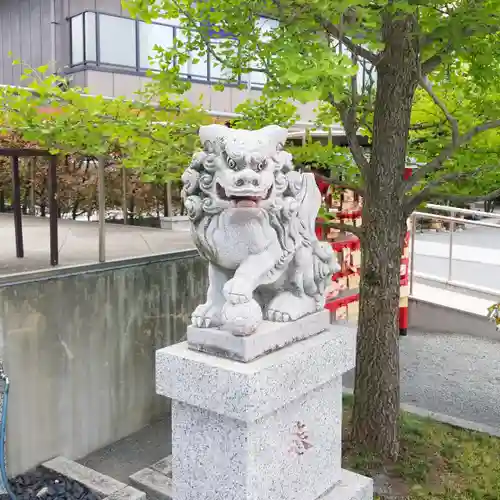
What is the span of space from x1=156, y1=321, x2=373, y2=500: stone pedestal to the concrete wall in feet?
7.05

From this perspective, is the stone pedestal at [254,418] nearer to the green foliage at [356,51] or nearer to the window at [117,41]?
the green foliage at [356,51]

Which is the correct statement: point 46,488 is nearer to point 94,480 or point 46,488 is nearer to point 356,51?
point 94,480

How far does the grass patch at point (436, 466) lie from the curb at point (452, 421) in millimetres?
94

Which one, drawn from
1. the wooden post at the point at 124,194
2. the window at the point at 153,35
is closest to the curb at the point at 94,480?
the wooden post at the point at 124,194

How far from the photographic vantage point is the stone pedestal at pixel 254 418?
123 inches

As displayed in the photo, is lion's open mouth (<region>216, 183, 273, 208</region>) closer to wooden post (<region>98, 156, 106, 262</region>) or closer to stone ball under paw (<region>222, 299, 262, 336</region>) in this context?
stone ball under paw (<region>222, 299, 262, 336</region>)

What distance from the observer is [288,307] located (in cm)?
348

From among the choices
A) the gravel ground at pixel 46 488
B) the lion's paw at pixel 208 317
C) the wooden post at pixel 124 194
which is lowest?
the gravel ground at pixel 46 488

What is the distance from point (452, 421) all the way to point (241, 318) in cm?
372

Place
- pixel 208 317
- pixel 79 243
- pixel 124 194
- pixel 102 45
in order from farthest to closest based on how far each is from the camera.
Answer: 1. pixel 102 45
2. pixel 124 194
3. pixel 79 243
4. pixel 208 317

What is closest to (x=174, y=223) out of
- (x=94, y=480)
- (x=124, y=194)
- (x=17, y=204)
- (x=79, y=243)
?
(x=124, y=194)

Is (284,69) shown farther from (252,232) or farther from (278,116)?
(278,116)

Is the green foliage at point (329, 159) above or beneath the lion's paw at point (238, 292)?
above

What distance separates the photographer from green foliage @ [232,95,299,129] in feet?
17.5
